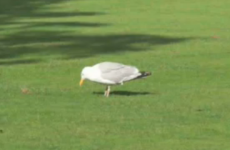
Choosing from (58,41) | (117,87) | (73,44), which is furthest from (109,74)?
(58,41)

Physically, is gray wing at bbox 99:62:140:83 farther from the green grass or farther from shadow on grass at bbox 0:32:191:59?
shadow on grass at bbox 0:32:191:59

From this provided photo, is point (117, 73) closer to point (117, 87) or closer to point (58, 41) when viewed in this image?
point (117, 87)

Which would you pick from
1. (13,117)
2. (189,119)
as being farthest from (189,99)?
(13,117)

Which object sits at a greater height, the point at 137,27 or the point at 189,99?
the point at 189,99

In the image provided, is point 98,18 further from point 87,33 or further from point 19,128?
point 19,128

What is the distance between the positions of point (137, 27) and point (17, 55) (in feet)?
23.6

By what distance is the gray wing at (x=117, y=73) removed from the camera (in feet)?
47.5

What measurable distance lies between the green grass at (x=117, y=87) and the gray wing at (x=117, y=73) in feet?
1.04

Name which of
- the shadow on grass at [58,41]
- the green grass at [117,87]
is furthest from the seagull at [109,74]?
the shadow on grass at [58,41]

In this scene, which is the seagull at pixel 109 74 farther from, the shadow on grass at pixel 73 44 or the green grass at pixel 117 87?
the shadow on grass at pixel 73 44

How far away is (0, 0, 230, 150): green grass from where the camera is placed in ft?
36.1

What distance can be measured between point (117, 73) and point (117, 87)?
6.37ft

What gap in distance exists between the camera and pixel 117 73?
14.5 m

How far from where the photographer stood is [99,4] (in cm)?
3784
